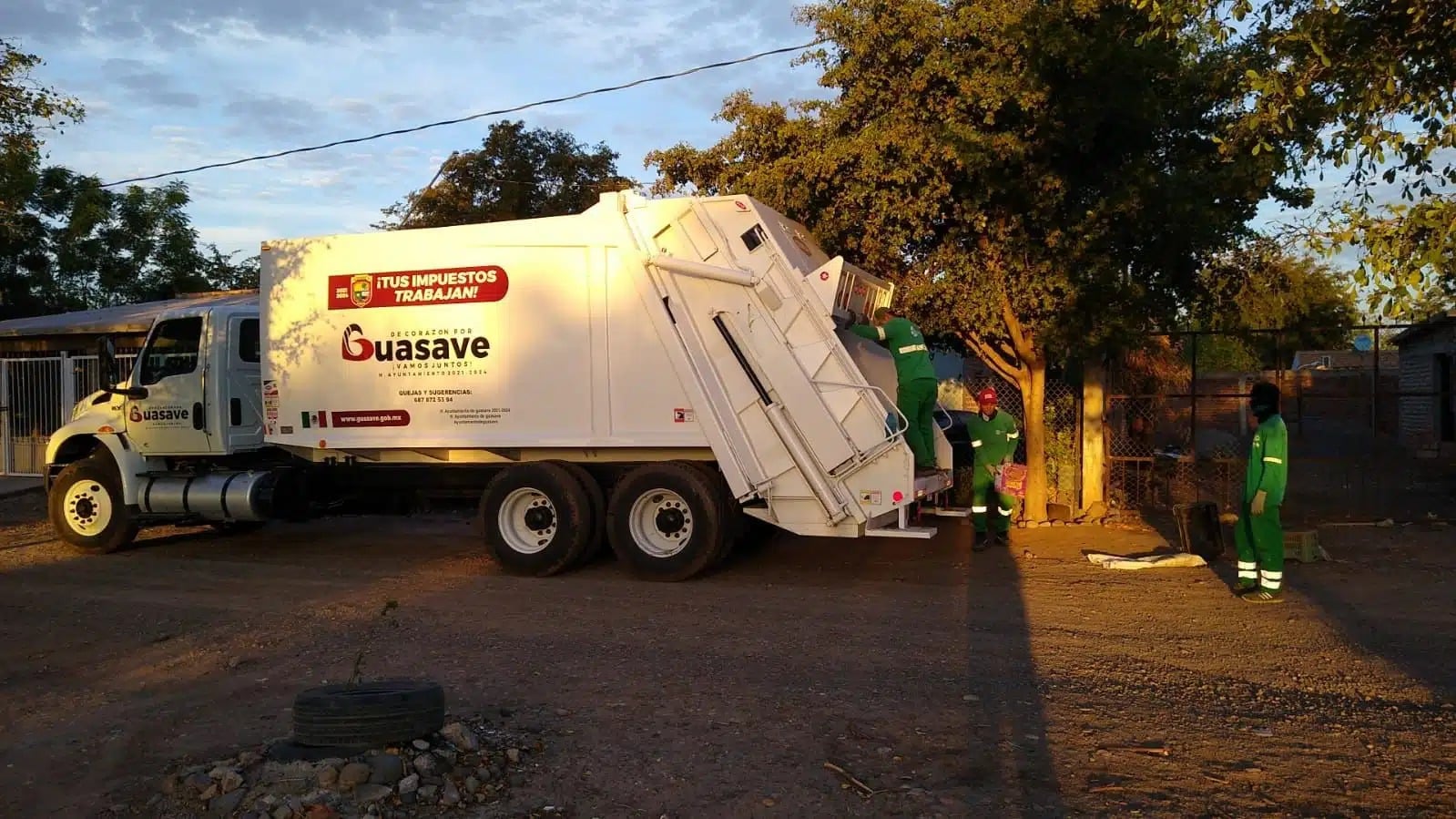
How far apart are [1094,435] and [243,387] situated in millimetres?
9368

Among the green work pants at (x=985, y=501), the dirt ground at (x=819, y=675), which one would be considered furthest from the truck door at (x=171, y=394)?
the green work pants at (x=985, y=501)

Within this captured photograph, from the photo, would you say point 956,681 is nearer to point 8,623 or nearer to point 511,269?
point 511,269

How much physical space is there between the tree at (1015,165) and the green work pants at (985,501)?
1686mm

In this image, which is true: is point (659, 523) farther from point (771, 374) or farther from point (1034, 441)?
point (1034, 441)

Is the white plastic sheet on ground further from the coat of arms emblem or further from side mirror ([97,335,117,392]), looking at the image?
side mirror ([97,335,117,392])

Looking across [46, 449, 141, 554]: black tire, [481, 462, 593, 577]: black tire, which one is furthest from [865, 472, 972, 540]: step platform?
[46, 449, 141, 554]: black tire

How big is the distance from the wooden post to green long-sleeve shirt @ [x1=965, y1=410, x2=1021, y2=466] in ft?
6.79

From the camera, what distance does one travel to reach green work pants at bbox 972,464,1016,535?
10.8 meters

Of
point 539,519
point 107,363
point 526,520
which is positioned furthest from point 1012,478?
point 107,363

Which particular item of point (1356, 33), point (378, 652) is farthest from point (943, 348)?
point (378, 652)

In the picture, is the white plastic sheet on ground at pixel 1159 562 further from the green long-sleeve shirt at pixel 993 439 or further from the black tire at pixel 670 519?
the black tire at pixel 670 519

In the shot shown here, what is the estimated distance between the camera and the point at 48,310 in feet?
92.6

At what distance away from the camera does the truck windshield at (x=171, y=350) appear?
11.5 meters

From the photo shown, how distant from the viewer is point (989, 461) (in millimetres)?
10750
